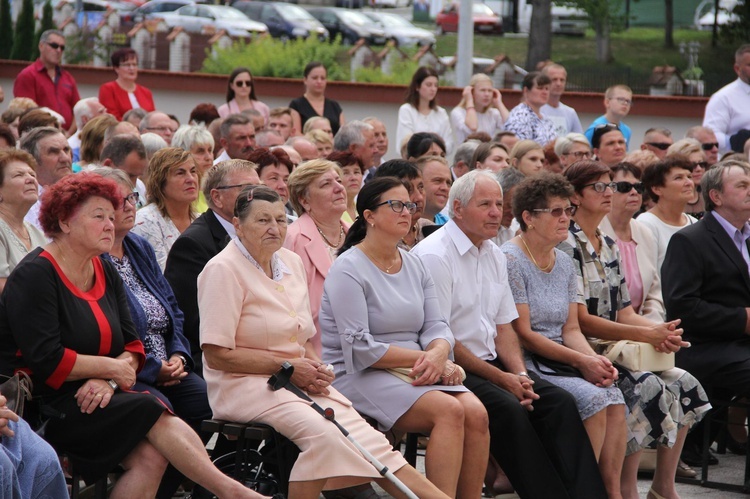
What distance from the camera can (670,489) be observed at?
20.9 ft

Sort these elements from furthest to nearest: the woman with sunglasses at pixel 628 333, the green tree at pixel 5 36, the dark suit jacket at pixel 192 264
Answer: the green tree at pixel 5 36, the woman with sunglasses at pixel 628 333, the dark suit jacket at pixel 192 264

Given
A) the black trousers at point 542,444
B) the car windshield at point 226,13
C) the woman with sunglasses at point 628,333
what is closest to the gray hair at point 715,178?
the woman with sunglasses at point 628,333

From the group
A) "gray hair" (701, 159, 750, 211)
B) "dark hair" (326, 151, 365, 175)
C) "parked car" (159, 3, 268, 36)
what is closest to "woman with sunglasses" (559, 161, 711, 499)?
"gray hair" (701, 159, 750, 211)

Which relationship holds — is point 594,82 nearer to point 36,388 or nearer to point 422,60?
point 422,60

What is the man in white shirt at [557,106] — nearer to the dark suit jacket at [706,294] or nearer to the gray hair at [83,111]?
the gray hair at [83,111]

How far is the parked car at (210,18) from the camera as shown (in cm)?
2975

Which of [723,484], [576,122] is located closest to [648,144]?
[576,122]

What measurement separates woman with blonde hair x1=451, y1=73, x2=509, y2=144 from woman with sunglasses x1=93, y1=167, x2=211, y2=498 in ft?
22.0

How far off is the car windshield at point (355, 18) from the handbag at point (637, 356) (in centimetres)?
2766

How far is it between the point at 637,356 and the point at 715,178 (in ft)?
5.23

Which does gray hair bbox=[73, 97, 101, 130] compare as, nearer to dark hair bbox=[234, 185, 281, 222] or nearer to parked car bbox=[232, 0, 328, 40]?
dark hair bbox=[234, 185, 281, 222]

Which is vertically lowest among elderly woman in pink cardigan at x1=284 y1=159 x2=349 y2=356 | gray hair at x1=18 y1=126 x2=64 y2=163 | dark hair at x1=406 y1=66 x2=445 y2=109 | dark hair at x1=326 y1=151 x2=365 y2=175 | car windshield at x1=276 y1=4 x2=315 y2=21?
elderly woman in pink cardigan at x1=284 y1=159 x2=349 y2=356

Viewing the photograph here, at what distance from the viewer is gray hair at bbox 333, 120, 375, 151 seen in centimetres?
1014

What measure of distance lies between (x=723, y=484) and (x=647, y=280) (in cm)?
138
